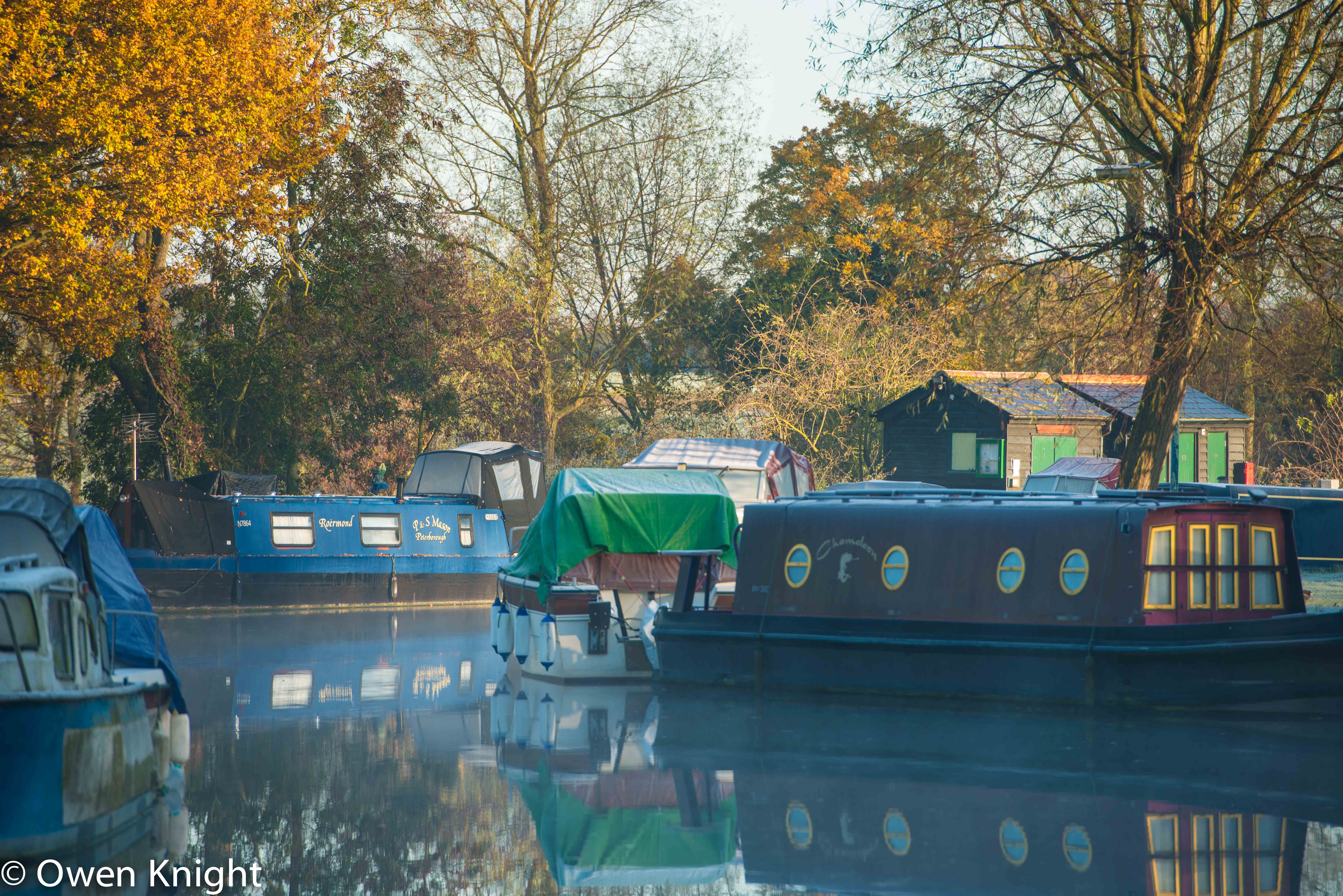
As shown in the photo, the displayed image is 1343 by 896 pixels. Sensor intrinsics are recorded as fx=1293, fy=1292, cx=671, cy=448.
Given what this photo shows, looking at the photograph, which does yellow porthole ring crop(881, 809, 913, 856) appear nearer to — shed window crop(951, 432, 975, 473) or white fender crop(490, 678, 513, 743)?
white fender crop(490, 678, 513, 743)

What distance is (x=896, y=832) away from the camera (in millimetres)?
8453

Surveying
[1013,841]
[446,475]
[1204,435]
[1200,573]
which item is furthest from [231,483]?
[1204,435]

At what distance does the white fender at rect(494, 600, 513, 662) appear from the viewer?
1667cm

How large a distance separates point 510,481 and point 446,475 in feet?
4.96

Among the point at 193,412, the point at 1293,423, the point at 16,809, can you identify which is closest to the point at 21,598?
the point at 16,809

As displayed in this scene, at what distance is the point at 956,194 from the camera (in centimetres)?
1945

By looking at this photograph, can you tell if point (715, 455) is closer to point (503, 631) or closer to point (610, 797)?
point (503, 631)

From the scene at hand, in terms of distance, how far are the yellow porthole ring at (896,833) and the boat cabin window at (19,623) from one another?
5.36 m

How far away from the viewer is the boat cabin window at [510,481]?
27.4 meters

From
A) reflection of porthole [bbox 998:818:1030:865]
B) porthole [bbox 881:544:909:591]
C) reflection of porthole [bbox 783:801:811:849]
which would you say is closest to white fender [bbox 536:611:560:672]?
porthole [bbox 881:544:909:591]

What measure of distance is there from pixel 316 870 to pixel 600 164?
30892 mm

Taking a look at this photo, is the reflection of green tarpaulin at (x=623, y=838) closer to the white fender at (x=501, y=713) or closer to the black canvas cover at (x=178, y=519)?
the white fender at (x=501, y=713)

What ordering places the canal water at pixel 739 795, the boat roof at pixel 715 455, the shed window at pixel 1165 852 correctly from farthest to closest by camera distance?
the boat roof at pixel 715 455, the canal water at pixel 739 795, the shed window at pixel 1165 852

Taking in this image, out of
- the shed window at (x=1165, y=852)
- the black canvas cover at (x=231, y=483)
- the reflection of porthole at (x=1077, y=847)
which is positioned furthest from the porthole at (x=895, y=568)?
the black canvas cover at (x=231, y=483)
